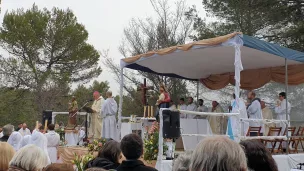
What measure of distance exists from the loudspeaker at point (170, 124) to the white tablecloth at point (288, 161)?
2.69m

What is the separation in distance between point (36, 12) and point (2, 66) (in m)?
5.29

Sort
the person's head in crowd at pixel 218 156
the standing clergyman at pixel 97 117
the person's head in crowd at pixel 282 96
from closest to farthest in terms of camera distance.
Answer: the person's head in crowd at pixel 218 156
the person's head in crowd at pixel 282 96
the standing clergyman at pixel 97 117

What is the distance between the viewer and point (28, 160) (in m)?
3.16

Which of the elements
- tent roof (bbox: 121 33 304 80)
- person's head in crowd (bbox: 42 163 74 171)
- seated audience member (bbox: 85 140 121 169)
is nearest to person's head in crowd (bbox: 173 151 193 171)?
person's head in crowd (bbox: 42 163 74 171)

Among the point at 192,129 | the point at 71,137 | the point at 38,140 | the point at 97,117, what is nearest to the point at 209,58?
the point at 192,129

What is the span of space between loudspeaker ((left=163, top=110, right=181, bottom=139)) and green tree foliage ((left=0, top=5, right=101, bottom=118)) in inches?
816

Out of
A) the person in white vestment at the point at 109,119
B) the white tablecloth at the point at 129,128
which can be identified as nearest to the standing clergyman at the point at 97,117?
the person in white vestment at the point at 109,119

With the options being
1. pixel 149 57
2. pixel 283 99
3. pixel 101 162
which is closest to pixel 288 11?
pixel 283 99

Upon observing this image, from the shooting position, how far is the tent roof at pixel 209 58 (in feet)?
30.2

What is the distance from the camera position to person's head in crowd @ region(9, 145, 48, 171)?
10.3 ft

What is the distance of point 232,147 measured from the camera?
195cm

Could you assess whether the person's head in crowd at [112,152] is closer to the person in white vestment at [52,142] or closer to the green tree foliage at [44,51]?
the person in white vestment at [52,142]

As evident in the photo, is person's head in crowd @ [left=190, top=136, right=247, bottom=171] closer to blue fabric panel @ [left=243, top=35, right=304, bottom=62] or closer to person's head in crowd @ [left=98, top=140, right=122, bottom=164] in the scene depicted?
person's head in crowd @ [left=98, top=140, right=122, bottom=164]

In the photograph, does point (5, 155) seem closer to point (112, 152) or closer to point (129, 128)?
point (112, 152)
